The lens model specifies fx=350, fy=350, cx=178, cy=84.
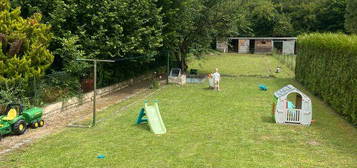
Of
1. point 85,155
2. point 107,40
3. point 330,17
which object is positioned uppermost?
point 330,17

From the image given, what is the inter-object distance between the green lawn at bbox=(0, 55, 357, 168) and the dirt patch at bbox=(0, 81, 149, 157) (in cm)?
45

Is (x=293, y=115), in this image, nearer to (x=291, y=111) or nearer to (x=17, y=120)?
(x=291, y=111)

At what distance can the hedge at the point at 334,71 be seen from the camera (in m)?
11.9

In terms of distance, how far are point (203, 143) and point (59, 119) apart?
18.1 feet

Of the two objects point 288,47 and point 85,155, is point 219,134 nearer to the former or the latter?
point 85,155

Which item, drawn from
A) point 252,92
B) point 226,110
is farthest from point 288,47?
point 226,110

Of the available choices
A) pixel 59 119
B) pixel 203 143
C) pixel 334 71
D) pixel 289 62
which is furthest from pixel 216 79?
pixel 289 62

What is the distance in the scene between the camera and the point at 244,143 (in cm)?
912

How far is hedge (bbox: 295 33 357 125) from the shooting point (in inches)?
467

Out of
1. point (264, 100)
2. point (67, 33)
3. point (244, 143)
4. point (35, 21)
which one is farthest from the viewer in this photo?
point (264, 100)

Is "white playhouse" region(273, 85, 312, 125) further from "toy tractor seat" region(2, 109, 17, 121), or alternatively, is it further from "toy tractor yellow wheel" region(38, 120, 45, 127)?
"toy tractor seat" region(2, 109, 17, 121)

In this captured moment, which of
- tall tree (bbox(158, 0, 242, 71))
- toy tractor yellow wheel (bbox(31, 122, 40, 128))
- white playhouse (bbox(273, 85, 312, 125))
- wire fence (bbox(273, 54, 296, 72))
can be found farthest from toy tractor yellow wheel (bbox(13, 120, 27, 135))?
wire fence (bbox(273, 54, 296, 72))

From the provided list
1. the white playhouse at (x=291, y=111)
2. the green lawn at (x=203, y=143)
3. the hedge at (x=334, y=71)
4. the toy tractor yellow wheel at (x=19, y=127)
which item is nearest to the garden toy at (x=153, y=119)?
the green lawn at (x=203, y=143)

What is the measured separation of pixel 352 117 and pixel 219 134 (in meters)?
4.52
